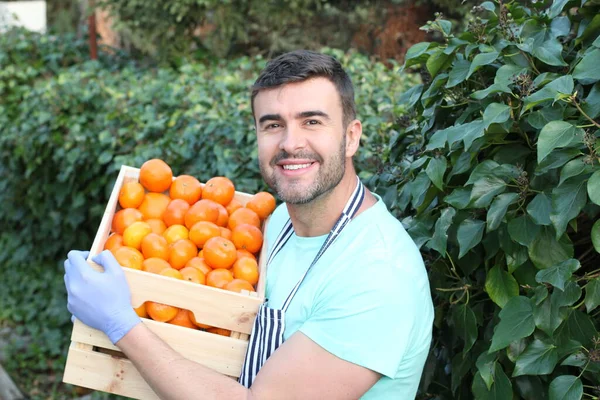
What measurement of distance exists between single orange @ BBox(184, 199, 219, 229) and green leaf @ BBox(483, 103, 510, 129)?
3.28ft

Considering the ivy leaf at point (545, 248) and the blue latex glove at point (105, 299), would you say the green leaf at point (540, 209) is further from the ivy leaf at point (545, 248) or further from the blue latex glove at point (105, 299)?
the blue latex glove at point (105, 299)

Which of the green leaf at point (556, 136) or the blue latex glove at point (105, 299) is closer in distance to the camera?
the green leaf at point (556, 136)

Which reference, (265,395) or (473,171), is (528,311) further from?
(265,395)

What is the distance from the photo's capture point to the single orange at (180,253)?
7.04ft

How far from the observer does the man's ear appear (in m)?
2.14

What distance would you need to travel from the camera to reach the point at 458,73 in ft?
6.48

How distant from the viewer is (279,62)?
2.05 metres

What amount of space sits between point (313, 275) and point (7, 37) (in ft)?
20.5

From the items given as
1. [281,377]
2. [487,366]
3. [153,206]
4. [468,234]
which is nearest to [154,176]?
[153,206]

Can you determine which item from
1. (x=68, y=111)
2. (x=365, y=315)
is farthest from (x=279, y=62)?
(x=68, y=111)

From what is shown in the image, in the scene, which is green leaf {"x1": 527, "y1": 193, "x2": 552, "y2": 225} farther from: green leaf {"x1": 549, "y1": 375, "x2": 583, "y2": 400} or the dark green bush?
green leaf {"x1": 549, "y1": 375, "x2": 583, "y2": 400}

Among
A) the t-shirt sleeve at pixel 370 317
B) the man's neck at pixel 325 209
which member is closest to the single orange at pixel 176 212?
the man's neck at pixel 325 209

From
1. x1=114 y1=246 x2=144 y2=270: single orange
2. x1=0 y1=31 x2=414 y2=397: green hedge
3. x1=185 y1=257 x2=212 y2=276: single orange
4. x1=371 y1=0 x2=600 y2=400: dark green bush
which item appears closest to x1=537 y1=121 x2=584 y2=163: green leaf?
x1=371 y1=0 x2=600 y2=400: dark green bush

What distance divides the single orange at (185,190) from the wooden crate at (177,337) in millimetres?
534
